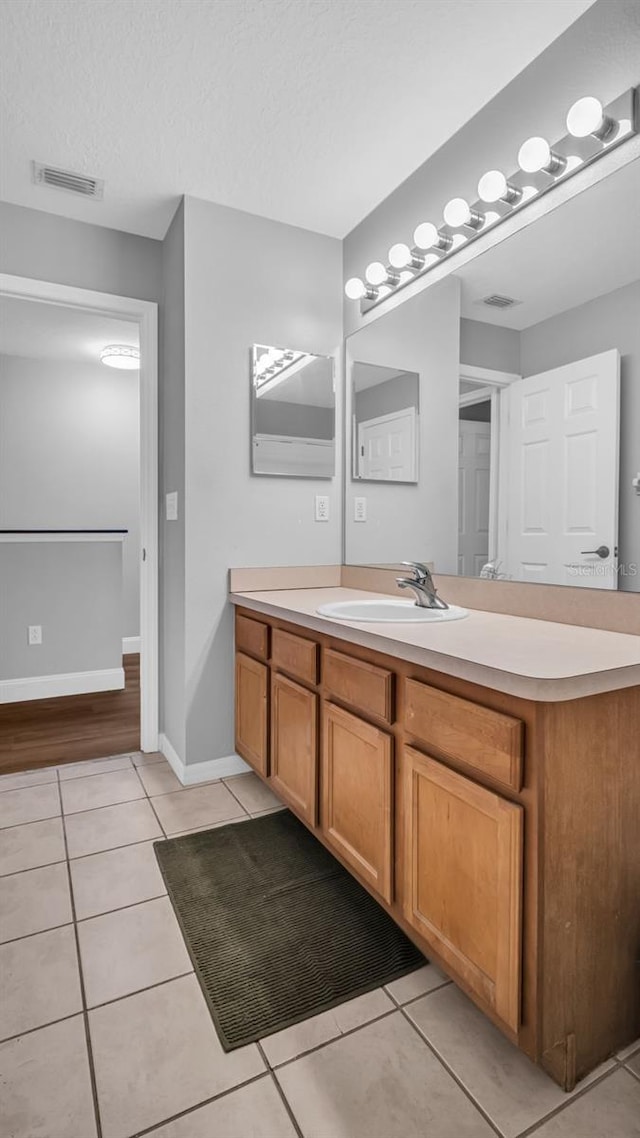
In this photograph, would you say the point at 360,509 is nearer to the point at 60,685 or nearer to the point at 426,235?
the point at 426,235

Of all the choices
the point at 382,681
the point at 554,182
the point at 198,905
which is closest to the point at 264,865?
the point at 198,905

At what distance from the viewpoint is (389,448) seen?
2461 mm

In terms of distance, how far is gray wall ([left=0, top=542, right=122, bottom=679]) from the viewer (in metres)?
3.82

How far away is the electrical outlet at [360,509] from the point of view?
2.62m

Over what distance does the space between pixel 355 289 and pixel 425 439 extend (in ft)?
2.62

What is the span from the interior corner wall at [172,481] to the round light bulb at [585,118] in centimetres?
149

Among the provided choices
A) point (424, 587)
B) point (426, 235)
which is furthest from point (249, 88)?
point (424, 587)

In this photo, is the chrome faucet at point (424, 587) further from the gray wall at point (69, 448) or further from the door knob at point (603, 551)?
the gray wall at point (69, 448)

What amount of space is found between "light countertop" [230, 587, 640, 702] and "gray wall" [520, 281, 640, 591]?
0.25m

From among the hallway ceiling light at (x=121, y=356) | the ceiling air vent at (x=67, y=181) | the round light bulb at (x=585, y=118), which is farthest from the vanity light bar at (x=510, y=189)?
the hallway ceiling light at (x=121, y=356)

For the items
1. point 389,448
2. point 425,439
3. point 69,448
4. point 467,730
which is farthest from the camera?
point 69,448

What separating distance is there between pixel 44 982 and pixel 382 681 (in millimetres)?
1058

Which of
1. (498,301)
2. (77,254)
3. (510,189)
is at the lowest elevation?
(498,301)

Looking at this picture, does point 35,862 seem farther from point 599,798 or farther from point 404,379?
point 404,379
